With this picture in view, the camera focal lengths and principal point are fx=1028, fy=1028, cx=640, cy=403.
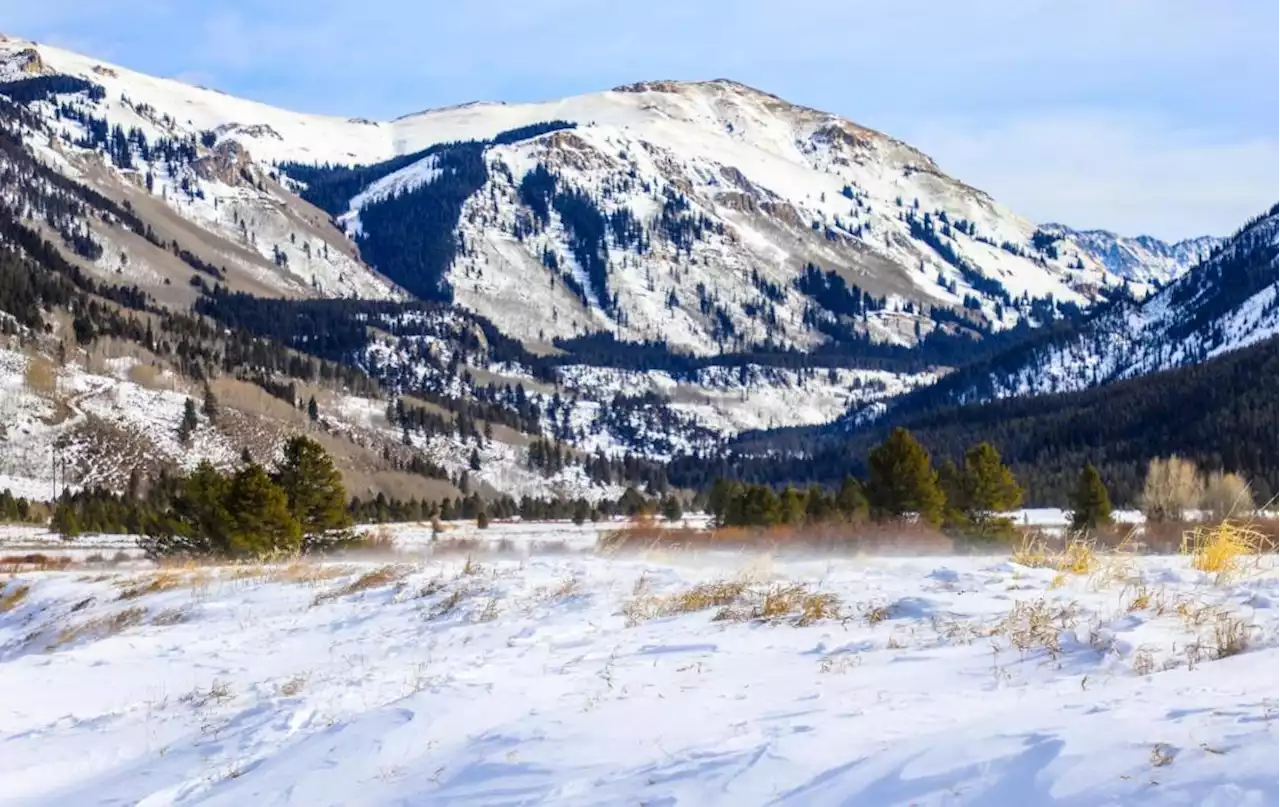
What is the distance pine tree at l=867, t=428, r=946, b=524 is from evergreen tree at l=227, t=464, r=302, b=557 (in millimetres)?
25288

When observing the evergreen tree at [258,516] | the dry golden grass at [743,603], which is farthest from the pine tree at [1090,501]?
the dry golden grass at [743,603]

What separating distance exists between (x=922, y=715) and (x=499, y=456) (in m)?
179

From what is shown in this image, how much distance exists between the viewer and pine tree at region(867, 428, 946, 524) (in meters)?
46.6

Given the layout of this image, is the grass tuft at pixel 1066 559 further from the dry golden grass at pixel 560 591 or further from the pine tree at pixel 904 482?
the pine tree at pixel 904 482

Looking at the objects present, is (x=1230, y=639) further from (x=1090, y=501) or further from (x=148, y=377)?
(x=148, y=377)

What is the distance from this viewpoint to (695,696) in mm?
8125

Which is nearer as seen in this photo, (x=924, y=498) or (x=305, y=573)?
(x=305, y=573)

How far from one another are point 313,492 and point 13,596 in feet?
63.9

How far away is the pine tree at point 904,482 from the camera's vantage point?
1833 inches

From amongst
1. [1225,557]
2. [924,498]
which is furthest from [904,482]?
[1225,557]

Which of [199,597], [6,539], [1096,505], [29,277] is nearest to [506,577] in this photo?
[199,597]

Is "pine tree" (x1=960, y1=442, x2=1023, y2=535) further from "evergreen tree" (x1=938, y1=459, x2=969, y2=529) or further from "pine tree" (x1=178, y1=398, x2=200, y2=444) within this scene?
"pine tree" (x1=178, y1=398, x2=200, y2=444)

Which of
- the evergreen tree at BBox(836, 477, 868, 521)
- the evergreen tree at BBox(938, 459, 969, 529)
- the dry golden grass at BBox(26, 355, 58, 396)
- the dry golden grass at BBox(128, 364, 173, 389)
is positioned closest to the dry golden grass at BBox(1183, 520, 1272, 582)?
the evergreen tree at BBox(938, 459, 969, 529)

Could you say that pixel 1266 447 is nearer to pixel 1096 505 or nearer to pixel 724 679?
pixel 1096 505
